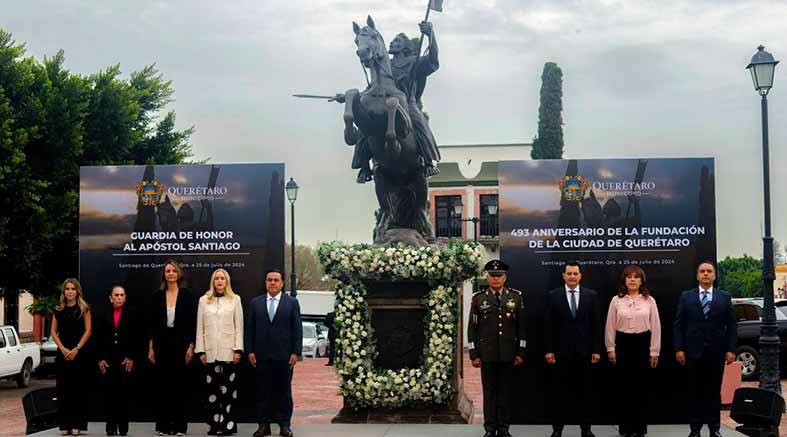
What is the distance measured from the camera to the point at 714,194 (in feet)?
37.1

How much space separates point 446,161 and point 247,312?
37.5m

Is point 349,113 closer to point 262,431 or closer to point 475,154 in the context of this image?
point 262,431

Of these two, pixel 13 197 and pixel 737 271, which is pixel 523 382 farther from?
pixel 737 271

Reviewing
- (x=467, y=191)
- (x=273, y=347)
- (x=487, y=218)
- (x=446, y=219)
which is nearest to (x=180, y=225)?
(x=273, y=347)

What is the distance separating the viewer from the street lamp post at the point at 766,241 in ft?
51.1

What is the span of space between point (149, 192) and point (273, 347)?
2667 millimetres

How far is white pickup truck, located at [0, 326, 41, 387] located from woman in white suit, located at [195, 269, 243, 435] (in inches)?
492

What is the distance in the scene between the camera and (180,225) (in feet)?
38.8

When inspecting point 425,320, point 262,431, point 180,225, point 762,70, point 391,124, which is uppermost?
point 762,70

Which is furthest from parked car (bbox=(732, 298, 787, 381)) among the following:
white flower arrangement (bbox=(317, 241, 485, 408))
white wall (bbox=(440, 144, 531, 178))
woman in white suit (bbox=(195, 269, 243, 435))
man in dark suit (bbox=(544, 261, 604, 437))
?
white wall (bbox=(440, 144, 531, 178))

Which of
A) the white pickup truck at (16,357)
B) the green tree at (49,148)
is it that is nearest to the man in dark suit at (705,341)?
the green tree at (49,148)

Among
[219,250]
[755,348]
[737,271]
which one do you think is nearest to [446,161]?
[755,348]

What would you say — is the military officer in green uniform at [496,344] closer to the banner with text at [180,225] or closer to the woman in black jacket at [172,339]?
the banner with text at [180,225]

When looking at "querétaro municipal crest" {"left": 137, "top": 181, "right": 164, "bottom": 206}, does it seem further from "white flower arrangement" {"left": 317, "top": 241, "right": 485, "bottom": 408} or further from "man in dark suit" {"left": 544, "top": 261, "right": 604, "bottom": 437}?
"man in dark suit" {"left": 544, "top": 261, "right": 604, "bottom": 437}
